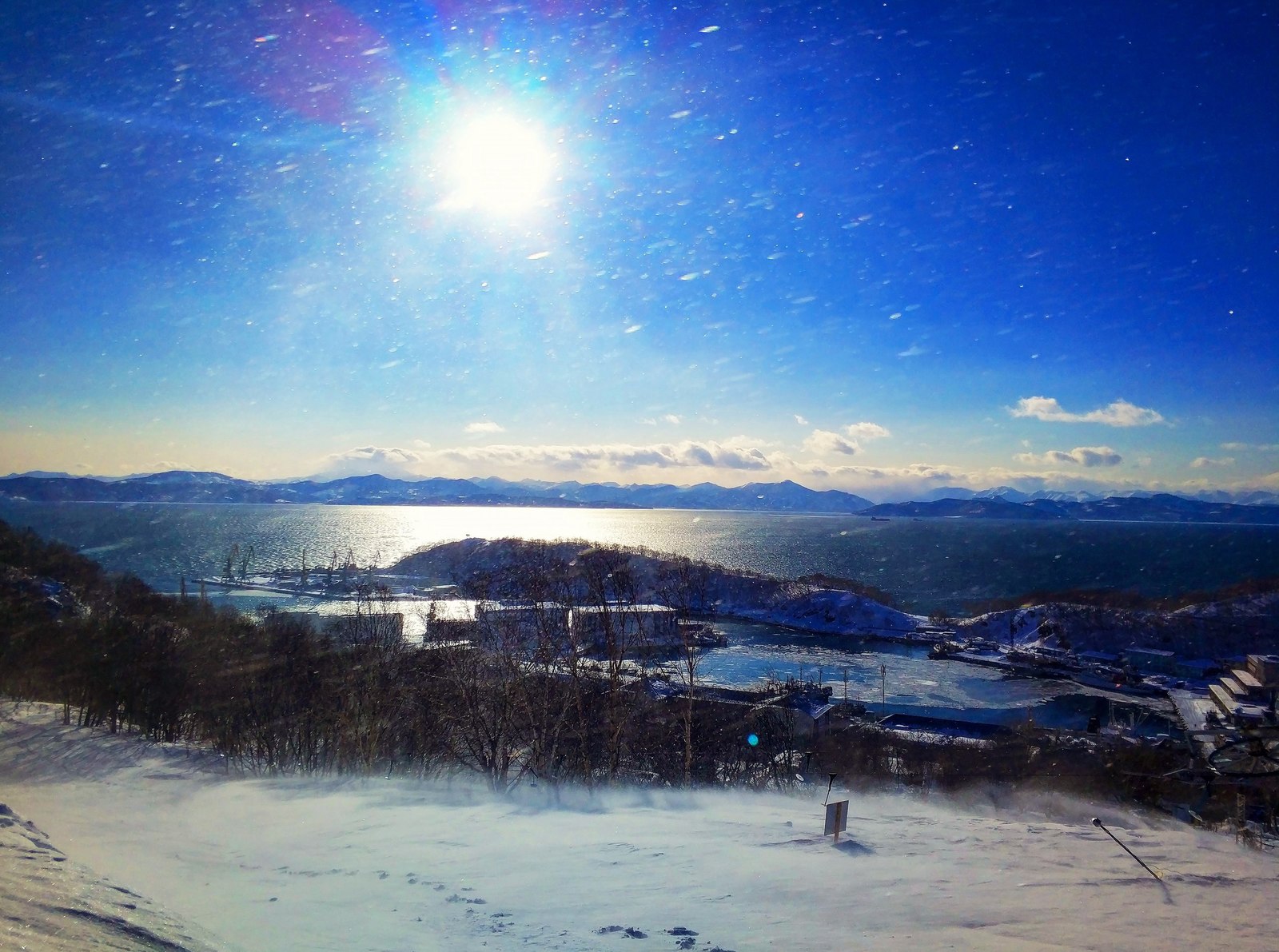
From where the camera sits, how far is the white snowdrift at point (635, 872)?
3.38m

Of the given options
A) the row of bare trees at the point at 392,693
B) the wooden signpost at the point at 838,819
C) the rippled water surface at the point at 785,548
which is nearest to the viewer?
the wooden signpost at the point at 838,819

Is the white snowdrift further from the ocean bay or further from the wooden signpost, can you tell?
the ocean bay

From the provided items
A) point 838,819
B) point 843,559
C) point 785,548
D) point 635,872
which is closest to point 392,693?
point 635,872

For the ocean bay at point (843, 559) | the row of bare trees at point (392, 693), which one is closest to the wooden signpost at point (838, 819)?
the row of bare trees at point (392, 693)

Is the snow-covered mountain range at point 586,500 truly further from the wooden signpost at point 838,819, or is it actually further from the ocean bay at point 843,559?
the wooden signpost at point 838,819

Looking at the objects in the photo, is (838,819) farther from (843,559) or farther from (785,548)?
(785,548)

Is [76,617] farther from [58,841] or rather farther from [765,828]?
[765,828]

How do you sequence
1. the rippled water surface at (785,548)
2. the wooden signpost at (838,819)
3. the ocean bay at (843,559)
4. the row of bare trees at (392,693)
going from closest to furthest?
1. the wooden signpost at (838,819)
2. the row of bare trees at (392,693)
3. the ocean bay at (843,559)
4. the rippled water surface at (785,548)

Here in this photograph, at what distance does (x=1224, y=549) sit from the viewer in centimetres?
8062

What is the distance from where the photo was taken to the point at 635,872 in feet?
13.9

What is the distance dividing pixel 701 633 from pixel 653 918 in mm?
31697

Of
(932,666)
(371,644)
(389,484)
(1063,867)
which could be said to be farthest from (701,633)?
(389,484)

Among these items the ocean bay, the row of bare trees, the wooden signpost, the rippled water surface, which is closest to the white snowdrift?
the wooden signpost

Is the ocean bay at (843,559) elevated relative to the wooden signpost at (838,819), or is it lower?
lower
